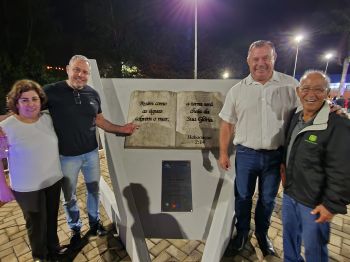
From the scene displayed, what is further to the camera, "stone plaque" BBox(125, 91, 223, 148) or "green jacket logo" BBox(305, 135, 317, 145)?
"stone plaque" BBox(125, 91, 223, 148)

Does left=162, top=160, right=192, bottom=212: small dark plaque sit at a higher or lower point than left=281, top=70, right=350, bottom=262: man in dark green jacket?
lower

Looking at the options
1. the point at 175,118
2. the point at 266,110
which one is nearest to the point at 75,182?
the point at 175,118

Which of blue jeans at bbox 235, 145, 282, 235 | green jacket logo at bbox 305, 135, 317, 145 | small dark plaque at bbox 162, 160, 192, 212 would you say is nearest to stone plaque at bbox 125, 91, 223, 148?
small dark plaque at bbox 162, 160, 192, 212

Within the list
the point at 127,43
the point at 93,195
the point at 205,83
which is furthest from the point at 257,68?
the point at 127,43

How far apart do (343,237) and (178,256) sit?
211 centimetres

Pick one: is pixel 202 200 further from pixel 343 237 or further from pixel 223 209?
pixel 343 237

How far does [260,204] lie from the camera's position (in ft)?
9.27

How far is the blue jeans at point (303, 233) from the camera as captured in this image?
202cm

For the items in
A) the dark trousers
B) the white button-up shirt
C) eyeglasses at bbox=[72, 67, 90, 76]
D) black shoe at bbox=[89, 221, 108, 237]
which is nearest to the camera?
the dark trousers

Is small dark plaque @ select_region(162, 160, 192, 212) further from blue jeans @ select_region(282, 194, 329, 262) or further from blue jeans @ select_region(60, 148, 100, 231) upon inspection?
blue jeans @ select_region(282, 194, 329, 262)

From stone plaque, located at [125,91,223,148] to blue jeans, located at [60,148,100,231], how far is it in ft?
1.65

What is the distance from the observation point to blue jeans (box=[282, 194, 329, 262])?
2.02 metres

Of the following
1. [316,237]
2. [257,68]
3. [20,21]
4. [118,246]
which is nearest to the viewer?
[316,237]

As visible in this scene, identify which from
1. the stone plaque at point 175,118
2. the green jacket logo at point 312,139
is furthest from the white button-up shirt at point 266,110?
the stone plaque at point 175,118
